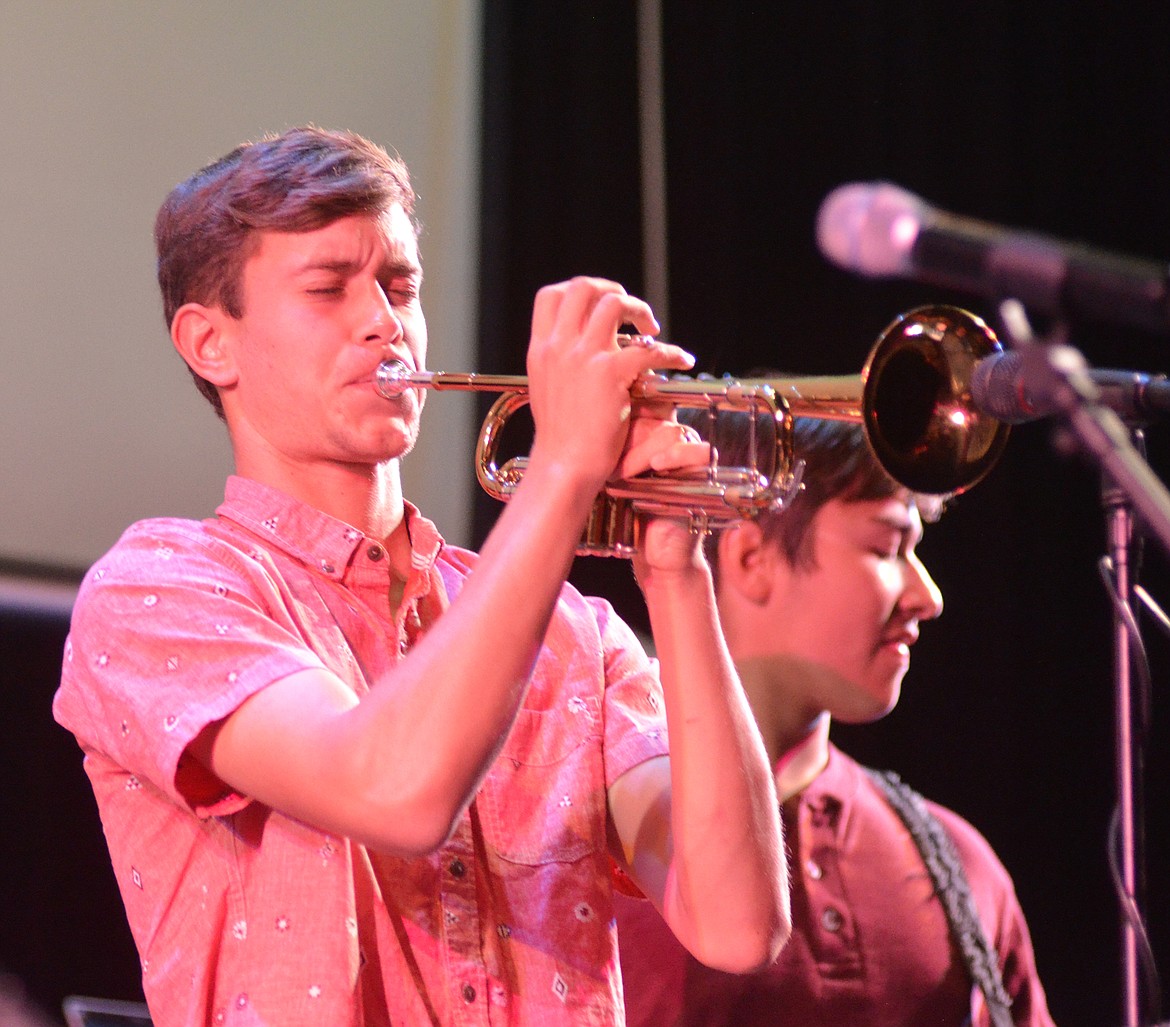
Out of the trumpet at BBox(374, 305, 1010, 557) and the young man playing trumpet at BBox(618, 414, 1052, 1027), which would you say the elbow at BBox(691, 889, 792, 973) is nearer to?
the trumpet at BBox(374, 305, 1010, 557)

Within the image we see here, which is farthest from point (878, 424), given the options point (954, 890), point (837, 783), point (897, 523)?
point (954, 890)

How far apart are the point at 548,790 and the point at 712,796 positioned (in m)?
0.25

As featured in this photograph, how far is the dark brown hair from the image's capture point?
2004 mm

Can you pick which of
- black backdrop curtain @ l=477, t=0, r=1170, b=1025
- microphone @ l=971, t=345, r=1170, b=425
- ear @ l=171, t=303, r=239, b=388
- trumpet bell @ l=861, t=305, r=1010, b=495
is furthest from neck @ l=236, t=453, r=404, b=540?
black backdrop curtain @ l=477, t=0, r=1170, b=1025

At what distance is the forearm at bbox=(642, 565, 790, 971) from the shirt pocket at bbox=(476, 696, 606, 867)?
Result: 149 mm

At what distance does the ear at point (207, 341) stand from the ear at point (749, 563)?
136 cm

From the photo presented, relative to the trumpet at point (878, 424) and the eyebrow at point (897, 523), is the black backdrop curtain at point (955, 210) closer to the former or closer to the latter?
the eyebrow at point (897, 523)

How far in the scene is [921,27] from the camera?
402 cm

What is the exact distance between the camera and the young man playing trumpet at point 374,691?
5.06ft

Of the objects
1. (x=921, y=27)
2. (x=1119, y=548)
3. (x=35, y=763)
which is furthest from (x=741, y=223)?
(x=35, y=763)

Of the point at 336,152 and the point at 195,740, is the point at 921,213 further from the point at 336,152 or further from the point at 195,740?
the point at 336,152

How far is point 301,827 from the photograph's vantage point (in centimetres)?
172

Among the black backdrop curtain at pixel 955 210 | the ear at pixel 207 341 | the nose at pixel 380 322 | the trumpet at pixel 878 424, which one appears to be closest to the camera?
the trumpet at pixel 878 424

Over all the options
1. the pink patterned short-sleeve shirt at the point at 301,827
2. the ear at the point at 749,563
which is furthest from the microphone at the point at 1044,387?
the ear at the point at 749,563
